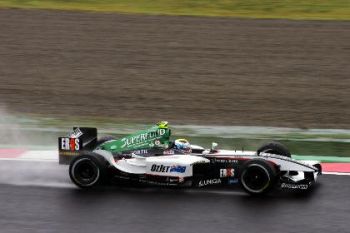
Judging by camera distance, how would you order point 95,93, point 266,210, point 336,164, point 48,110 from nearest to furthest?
point 266,210, point 336,164, point 48,110, point 95,93

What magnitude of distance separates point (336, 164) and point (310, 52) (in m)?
10.4

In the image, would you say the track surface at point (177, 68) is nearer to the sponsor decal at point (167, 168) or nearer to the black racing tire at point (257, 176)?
the sponsor decal at point (167, 168)

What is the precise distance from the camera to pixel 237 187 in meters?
10.2

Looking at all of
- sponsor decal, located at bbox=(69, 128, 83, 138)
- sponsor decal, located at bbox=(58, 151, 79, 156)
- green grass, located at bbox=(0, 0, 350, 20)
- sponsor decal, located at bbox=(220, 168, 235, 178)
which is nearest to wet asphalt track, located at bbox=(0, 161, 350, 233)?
sponsor decal, located at bbox=(220, 168, 235, 178)

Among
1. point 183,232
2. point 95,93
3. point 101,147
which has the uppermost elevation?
point 95,93

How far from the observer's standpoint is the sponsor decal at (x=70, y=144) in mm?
10742

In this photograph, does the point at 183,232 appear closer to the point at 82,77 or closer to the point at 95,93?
the point at 95,93

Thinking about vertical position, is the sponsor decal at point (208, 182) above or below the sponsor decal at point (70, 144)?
below

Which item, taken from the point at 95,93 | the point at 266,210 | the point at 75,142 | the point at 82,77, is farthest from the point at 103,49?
the point at 266,210

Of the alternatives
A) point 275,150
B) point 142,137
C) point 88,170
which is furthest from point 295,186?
point 88,170

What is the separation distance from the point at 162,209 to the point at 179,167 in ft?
2.68

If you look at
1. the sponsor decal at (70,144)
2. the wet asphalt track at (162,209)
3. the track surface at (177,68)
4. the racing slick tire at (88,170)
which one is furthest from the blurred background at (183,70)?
the racing slick tire at (88,170)

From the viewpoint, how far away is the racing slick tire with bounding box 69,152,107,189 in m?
10.2

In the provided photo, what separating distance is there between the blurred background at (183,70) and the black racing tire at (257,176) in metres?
3.12
